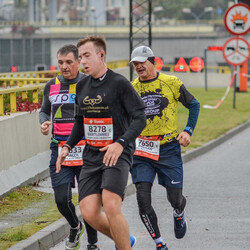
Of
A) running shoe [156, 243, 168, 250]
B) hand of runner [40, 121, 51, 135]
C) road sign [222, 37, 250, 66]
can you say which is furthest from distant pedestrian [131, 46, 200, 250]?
road sign [222, 37, 250, 66]

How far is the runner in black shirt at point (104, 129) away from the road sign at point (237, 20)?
19216 millimetres

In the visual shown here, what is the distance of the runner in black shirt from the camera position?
605 centimetres

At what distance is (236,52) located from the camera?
25.1 metres

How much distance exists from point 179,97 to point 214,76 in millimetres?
49011

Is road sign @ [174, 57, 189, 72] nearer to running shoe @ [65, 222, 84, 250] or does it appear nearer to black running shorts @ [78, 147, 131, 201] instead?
running shoe @ [65, 222, 84, 250]

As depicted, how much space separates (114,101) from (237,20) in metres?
19.7

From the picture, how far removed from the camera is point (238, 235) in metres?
8.24

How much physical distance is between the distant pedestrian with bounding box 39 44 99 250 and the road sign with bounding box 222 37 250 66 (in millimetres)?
17882

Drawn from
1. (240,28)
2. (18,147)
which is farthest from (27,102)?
(240,28)

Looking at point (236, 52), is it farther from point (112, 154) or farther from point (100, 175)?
point (112, 154)

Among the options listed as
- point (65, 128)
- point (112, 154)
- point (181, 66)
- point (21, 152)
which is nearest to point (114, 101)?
point (112, 154)

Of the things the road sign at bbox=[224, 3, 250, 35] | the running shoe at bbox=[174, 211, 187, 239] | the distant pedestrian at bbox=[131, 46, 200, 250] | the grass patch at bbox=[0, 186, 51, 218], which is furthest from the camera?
the road sign at bbox=[224, 3, 250, 35]

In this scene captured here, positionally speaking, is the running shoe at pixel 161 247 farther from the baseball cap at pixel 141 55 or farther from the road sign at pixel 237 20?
the road sign at pixel 237 20

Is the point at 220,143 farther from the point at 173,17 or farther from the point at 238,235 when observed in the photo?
the point at 173,17
